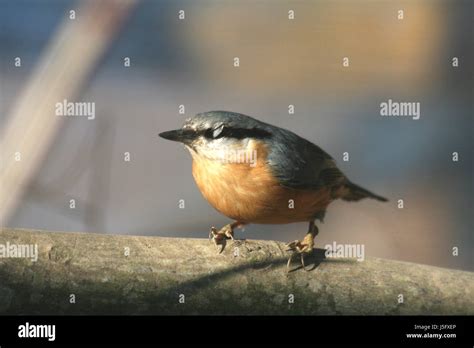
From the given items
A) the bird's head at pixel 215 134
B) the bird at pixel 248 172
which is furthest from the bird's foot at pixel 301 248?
the bird's head at pixel 215 134

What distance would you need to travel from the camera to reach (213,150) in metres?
2.64

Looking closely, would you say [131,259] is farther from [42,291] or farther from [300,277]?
[300,277]

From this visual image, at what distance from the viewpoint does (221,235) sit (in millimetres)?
2518

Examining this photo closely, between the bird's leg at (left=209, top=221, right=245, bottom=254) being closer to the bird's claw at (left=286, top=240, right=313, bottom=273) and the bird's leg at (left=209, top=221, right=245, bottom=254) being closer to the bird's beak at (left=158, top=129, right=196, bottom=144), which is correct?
the bird's claw at (left=286, top=240, right=313, bottom=273)

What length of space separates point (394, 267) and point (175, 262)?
0.85 m

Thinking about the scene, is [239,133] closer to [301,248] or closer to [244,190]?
[244,190]

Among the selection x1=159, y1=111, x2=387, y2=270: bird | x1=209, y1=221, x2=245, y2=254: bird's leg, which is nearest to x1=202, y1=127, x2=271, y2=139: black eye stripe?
x1=159, y1=111, x2=387, y2=270: bird

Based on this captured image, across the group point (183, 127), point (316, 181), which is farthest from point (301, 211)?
point (183, 127)

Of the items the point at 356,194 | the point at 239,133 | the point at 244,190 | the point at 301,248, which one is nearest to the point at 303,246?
the point at 301,248

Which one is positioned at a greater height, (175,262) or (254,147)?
(254,147)

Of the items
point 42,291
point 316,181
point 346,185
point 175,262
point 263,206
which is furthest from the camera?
point 346,185

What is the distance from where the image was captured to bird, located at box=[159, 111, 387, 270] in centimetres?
261


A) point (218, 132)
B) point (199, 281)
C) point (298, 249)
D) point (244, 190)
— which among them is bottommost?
point (199, 281)

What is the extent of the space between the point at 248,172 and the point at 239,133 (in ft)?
0.54
